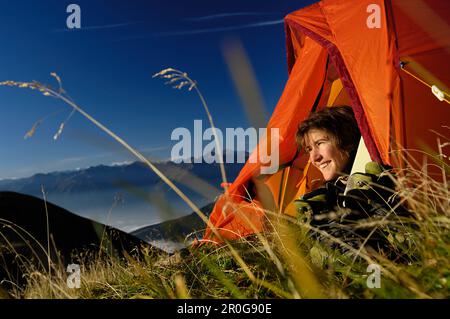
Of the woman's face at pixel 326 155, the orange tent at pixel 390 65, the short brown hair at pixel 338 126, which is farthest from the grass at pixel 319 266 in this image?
the short brown hair at pixel 338 126

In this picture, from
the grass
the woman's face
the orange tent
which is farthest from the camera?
the woman's face

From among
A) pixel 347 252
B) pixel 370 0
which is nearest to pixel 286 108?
pixel 370 0

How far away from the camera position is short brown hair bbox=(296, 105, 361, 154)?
167 inches

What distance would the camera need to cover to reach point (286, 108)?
5.49m

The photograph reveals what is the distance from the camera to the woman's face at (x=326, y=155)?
4.13 metres

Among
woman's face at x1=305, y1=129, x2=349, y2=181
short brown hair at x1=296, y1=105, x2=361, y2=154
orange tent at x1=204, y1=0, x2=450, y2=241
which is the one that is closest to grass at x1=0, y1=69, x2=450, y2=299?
orange tent at x1=204, y1=0, x2=450, y2=241

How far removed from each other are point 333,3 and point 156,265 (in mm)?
3338

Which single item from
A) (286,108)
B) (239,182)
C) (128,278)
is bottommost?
(128,278)

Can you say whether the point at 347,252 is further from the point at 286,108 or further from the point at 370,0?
the point at 286,108

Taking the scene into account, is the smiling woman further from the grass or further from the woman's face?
the grass

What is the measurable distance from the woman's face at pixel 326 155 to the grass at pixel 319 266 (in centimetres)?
110

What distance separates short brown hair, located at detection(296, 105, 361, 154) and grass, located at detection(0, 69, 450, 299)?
1368mm

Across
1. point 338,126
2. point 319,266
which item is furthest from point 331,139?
point 319,266

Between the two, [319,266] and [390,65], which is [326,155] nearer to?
[390,65]
